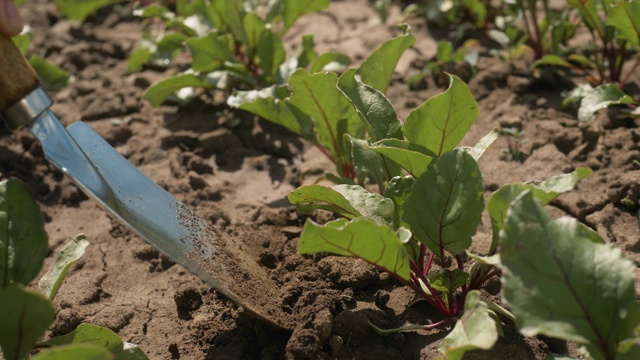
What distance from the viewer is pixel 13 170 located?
2.87m

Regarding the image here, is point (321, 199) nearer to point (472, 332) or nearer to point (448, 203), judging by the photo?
point (448, 203)

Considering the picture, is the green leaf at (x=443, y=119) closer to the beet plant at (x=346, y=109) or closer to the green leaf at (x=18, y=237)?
the beet plant at (x=346, y=109)

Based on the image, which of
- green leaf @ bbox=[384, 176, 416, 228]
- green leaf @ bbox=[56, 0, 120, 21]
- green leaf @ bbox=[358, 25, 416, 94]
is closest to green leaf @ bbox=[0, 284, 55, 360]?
green leaf @ bbox=[384, 176, 416, 228]

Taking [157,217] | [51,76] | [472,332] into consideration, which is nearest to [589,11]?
[472,332]

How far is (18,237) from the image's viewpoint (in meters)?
1.84

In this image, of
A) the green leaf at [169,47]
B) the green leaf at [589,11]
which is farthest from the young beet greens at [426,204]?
the green leaf at [169,47]

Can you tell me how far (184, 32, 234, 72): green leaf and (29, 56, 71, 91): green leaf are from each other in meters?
0.77

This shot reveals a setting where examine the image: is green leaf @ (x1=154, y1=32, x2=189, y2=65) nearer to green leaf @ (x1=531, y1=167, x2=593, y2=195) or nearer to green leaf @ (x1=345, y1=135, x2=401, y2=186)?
green leaf @ (x1=345, y1=135, x2=401, y2=186)

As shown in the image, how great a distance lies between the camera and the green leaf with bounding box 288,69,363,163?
2.29m

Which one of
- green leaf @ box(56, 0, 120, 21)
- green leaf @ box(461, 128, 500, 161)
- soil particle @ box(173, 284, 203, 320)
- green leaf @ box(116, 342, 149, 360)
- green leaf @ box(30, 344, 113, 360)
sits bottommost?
soil particle @ box(173, 284, 203, 320)

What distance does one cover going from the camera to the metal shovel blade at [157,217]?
188cm

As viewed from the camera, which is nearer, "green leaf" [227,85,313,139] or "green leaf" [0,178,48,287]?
"green leaf" [0,178,48,287]

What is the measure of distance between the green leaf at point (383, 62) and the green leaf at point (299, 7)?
880mm

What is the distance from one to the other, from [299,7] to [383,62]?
94cm
